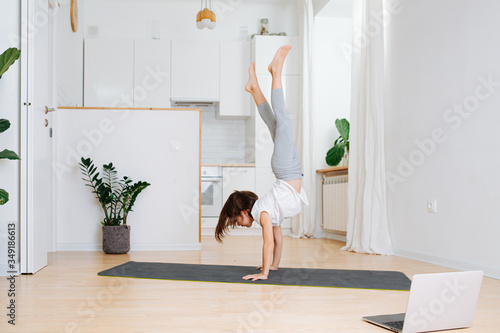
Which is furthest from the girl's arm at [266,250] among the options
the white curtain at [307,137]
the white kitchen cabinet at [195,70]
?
the white kitchen cabinet at [195,70]

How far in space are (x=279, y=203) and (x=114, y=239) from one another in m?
1.79

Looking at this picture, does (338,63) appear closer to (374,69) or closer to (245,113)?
(245,113)

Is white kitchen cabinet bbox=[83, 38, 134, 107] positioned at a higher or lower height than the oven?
higher

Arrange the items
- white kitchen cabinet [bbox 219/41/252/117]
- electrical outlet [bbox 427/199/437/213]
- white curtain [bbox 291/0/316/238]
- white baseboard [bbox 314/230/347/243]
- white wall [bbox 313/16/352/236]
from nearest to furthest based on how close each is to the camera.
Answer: electrical outlet [bbox 427/199/437/213] → white baseboard [bbox 314/230/347/243] → white curtain [bbox 291/0/316/238] → white wall [bbox 313/16/352/236] → white kitchen cabinet [bbox 219/41/252/117]

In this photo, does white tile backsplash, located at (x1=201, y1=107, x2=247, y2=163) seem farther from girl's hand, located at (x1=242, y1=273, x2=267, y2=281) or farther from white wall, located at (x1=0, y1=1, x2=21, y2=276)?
girl's hand, located at (x1=242, y1=273, x2=267, y2=281)

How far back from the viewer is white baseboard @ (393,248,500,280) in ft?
9.83

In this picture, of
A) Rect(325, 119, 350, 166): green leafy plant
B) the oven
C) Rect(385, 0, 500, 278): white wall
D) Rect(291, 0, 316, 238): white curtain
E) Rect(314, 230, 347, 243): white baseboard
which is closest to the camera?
Rect(385, 0, 500, 278): white wall

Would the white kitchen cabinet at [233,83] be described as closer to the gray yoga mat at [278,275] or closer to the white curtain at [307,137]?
the white curtain at [307,137]

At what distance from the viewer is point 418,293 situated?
5.55ft

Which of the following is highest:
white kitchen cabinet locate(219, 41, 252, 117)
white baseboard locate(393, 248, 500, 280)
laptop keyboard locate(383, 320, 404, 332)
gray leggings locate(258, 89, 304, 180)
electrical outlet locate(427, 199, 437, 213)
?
white kitchen cabinet locate(219, 41, 252, 117)

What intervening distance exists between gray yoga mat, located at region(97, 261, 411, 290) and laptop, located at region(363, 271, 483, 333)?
0.77m

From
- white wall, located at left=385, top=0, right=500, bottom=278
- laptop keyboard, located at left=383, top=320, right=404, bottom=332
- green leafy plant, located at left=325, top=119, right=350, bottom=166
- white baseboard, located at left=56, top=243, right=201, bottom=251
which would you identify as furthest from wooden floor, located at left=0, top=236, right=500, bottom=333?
green leafy plant, located at left=325, top=119, right=350, bottom=166

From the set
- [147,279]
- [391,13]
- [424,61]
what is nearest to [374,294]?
[147,279]

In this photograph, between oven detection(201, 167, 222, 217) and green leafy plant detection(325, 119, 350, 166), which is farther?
oven detection(201, 167, 222, 217)
